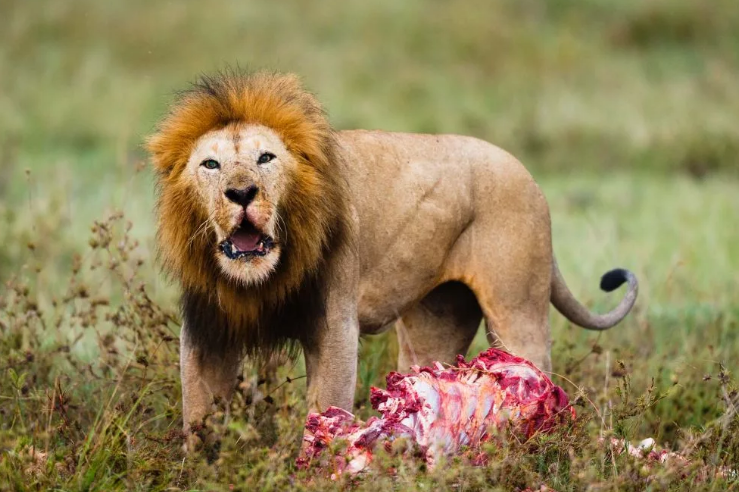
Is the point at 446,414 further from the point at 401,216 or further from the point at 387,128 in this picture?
the point at 387,128

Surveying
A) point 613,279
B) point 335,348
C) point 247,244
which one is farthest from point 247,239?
point 613,279

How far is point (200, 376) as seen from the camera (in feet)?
15.4

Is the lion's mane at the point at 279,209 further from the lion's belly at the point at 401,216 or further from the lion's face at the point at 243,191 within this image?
the lion's belly at the point at 401,216

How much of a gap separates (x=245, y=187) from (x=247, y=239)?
21 centimetres

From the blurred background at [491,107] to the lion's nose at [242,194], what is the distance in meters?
1.70

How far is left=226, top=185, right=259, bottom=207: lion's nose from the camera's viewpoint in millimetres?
4254

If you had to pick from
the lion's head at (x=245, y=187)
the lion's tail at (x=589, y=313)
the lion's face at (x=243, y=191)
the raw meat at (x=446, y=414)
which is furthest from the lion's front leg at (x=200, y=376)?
the lion's tail at (x=589, y=313)

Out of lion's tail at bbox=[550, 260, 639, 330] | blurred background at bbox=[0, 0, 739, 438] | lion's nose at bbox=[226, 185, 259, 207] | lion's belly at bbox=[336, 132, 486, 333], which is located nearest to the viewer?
lion's nose at bbox=[226, 185, 259, 207]

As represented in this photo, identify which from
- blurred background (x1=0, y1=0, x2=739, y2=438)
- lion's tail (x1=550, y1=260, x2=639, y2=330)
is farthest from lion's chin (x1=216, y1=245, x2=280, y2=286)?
lion's tail (x1=550, y1=260, x2=639, y2=330)

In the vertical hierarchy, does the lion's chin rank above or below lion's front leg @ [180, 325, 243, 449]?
above

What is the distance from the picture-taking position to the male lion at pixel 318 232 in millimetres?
4406

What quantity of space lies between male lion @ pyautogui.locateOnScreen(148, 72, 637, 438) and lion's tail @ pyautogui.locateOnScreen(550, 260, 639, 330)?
0.51 feet

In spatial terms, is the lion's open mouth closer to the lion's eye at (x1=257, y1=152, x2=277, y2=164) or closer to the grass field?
the lion's eye at (x1=257, y1=152, x2=277, y2=164)

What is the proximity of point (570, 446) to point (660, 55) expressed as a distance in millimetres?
16889
